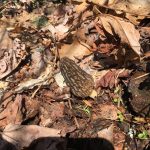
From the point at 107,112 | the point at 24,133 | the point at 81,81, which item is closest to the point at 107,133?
the point at 107,112

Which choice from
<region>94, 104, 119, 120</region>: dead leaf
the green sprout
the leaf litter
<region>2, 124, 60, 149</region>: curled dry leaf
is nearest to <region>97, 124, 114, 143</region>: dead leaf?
the leaf litter

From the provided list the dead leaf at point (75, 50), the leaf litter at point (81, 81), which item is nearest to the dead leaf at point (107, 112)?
the leaf litter at point (81, 81)

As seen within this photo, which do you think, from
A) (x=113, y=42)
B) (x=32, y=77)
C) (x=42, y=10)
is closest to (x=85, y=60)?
(x=113, y=42)

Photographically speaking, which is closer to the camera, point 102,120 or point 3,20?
point 102,120

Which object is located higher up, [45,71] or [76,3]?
[76,3]

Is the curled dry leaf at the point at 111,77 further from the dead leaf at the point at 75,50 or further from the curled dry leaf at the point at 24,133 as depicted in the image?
the curled dry leaf at the point at 24,133

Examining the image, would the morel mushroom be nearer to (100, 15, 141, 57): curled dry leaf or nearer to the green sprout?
(100, 15, 141, 57): curled dry leaf

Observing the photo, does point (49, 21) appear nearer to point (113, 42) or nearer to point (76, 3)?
point (76, 3)
